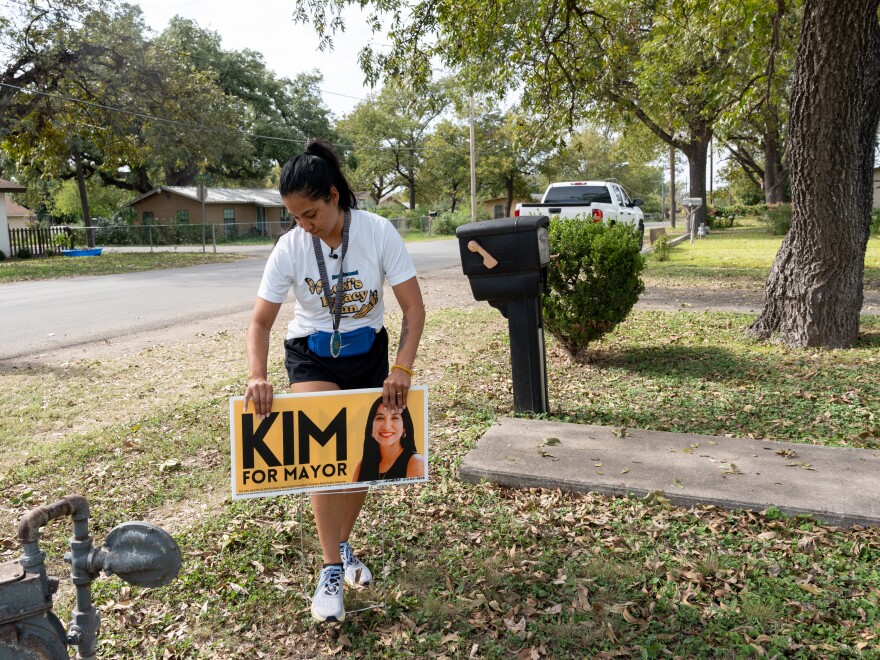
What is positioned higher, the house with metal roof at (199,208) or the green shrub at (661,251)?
the house with metal roof at (199,208)

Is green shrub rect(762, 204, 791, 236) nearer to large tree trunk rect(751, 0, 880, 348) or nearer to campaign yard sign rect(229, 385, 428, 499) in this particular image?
large tree trunk rect(751, 0, 880, 348)

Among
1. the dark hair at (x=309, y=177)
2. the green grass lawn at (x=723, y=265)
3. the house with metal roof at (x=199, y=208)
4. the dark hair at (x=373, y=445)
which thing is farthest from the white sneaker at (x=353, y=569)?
the house with metal roof at (x=199, y=208)

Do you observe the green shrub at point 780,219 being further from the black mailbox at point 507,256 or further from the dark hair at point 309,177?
the dark hair at point 309,177

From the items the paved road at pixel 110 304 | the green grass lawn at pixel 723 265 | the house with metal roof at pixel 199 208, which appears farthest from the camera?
the house with metal roof at pixel 199 208

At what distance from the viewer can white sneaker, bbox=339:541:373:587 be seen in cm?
319

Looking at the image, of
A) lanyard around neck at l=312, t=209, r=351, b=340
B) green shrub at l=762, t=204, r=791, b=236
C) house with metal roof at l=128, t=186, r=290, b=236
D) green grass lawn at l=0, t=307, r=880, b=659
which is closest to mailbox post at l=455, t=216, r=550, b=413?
green grass lawn at l=0, t=307, r=880, b=659

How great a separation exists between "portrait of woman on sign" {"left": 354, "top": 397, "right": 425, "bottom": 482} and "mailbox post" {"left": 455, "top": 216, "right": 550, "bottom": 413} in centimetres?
227

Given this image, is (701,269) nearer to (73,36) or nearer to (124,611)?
(124,611)

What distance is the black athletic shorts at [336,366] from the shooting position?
2963mm

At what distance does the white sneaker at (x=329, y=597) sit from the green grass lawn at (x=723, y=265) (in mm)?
11566

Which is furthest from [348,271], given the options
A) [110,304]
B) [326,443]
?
[110,304]

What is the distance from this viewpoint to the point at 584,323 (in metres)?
6.64

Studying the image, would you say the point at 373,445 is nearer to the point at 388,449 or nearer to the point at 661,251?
the point at 388,449

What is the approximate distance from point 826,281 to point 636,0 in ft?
18.4
